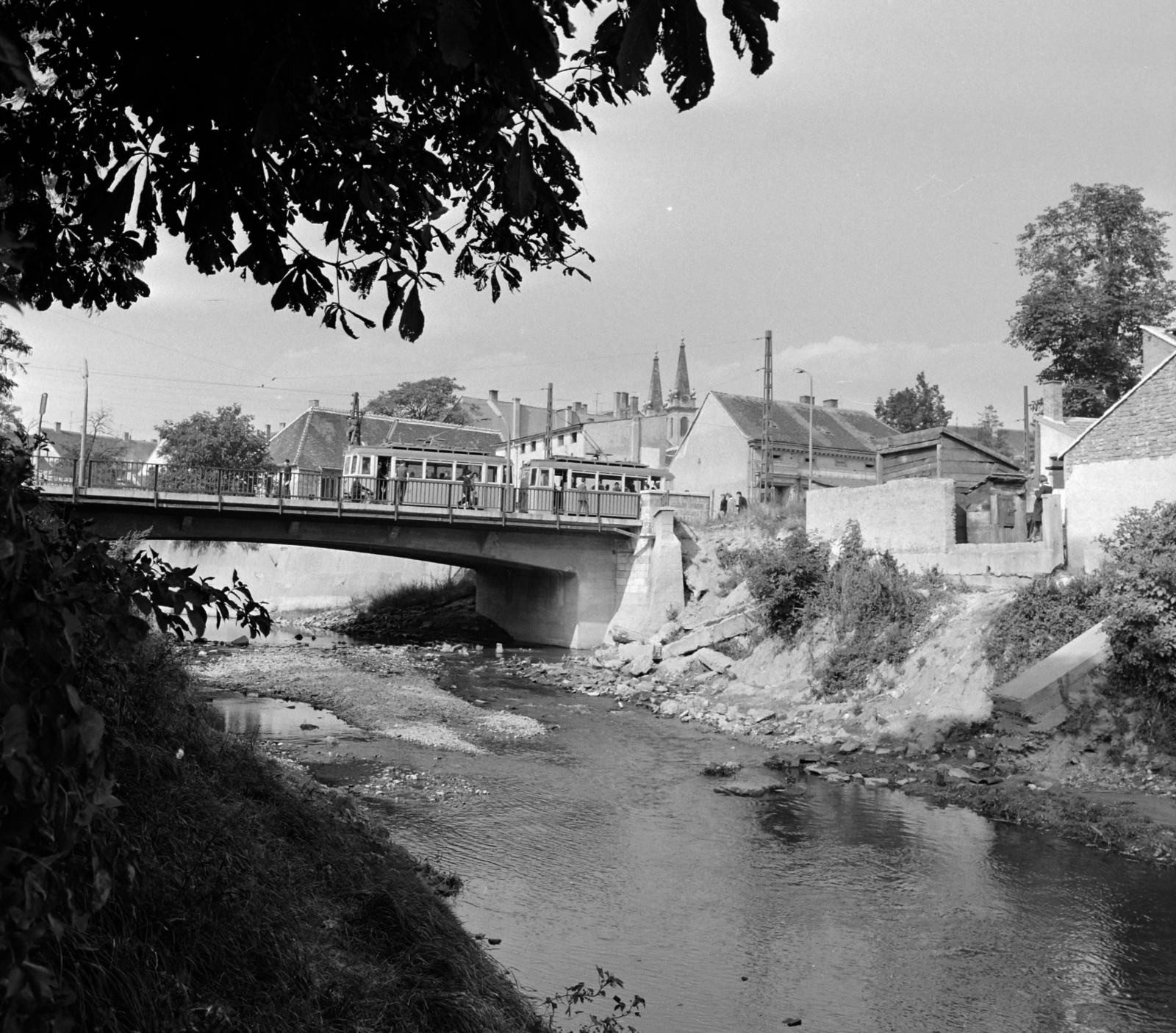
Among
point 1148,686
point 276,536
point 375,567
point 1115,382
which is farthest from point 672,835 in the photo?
point 375,567

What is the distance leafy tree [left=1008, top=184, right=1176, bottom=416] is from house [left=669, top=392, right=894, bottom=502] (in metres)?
12.7

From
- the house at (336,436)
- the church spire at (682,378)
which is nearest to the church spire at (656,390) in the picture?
the church spire at (682,378)

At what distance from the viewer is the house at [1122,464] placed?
21781 millimetres

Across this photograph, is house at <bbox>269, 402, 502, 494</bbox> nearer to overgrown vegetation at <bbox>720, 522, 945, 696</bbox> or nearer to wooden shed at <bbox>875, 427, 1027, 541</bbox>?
wooden shed at <bbox>875, 427, 1027, 541</bbox>

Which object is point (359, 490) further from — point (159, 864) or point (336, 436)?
point (159, 864)

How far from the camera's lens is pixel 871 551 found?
91.6 ft

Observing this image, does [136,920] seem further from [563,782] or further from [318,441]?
[318,441]

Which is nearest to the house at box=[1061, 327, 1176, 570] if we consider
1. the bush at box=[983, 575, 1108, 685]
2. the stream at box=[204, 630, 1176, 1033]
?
the bush at box=[983, 575, 1108, 685]

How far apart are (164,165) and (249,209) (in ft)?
1.67

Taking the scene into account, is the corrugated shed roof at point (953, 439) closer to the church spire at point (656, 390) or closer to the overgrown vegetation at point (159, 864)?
the overgrown vegetation at point (159, 864)

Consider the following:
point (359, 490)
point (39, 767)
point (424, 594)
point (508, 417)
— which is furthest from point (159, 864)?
point (508, 417)

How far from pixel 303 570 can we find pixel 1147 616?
4397 centimetres

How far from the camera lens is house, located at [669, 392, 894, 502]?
176ft

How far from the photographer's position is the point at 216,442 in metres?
56.3
